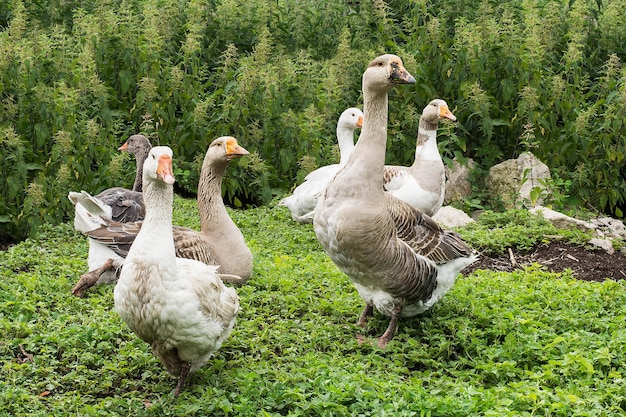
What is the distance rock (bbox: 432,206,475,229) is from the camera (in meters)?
10.6

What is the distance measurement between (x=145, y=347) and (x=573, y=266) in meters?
5.00

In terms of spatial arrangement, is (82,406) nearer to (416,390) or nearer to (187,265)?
(187,265)

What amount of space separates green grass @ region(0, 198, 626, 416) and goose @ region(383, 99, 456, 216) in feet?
4.84

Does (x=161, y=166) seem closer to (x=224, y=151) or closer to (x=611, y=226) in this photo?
(x=224, y=151)

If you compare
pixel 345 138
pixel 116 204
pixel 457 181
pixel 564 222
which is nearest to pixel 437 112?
pixel 345 138

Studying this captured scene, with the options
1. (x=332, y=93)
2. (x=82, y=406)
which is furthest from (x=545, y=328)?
(x=332, y=93)

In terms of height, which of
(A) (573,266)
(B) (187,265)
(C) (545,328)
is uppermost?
(B) (187,265)

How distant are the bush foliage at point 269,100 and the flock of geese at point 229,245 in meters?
1.87

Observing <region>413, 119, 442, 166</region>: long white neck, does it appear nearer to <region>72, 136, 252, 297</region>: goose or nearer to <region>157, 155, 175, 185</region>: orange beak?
<region>72, 136, 252, 297</region>: goose

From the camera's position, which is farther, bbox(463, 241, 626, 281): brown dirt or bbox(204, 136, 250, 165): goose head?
bbox(463, 241, 626, 281): brown dirt

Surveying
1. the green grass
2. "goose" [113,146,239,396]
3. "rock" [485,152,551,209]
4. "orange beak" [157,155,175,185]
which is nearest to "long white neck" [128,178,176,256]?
"goose" [113,146,239,396]

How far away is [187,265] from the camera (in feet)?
18.0

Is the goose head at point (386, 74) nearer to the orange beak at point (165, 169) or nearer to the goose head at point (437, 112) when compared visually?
the orange beak at point (165, 169)

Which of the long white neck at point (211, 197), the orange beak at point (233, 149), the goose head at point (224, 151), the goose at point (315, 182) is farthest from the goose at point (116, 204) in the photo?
the goose at point (315, 182)
